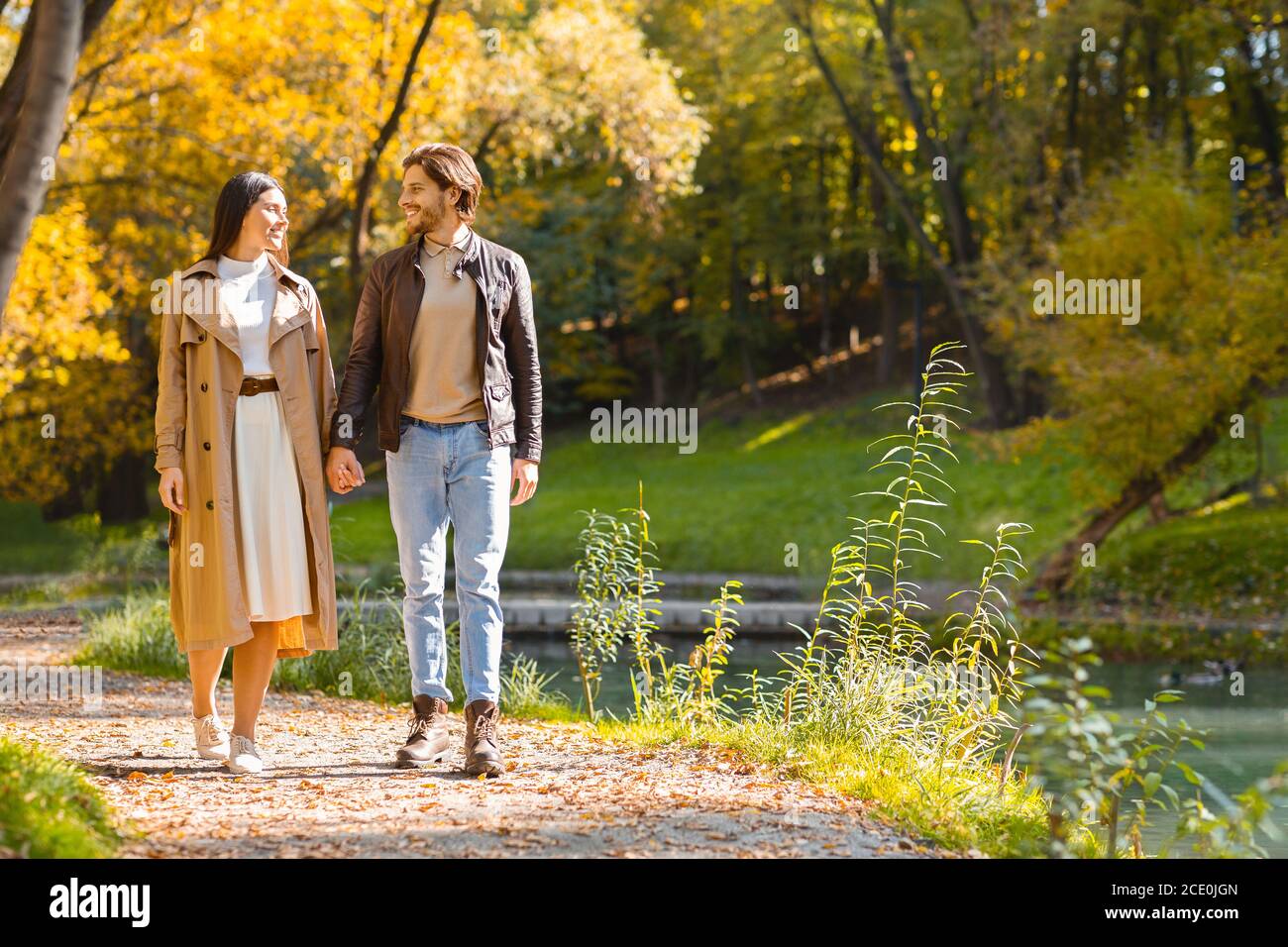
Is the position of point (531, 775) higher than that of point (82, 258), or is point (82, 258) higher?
point (82, 258)

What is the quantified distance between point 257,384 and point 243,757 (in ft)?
4.46

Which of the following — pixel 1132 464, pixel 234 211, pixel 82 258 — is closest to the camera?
pixel 234 211

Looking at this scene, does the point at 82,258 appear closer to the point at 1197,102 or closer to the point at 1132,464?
the point at 1132,464

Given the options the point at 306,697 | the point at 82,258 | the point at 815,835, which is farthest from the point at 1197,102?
the point at 815,835

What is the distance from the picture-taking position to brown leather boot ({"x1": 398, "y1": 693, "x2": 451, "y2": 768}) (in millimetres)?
5367

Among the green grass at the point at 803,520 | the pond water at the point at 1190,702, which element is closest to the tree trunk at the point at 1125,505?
the green grass at the point at 803,520

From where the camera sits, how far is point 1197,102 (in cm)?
2769

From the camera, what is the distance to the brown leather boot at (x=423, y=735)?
5.37m

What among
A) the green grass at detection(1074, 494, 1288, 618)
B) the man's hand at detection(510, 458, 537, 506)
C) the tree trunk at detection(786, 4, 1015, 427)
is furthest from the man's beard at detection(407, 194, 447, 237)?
the tree trunk at detection(786, 4, 1015, 427)

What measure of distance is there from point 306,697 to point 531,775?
10.4 ft

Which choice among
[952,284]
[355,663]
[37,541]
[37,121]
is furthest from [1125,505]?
[37,541]

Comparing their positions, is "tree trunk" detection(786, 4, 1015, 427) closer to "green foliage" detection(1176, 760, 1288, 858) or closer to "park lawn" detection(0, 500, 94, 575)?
"park lawn" detection(0, 500, 94, 575)

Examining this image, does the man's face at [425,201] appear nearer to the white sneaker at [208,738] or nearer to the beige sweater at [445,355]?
the beige sweater at [445,355]

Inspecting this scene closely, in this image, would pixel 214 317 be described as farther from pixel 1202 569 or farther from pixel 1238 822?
pixel 1202 569
